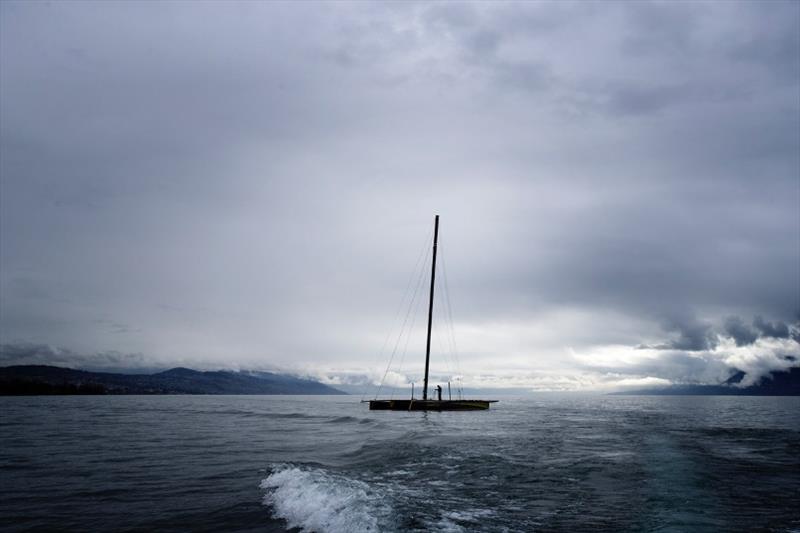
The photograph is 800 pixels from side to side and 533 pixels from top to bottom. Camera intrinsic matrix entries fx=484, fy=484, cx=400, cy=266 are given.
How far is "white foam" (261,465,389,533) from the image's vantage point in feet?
42.2

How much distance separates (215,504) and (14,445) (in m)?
24.8

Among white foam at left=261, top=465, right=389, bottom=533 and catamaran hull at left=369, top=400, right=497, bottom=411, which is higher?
white foam at left=261, top=465, right=389, bottom=533

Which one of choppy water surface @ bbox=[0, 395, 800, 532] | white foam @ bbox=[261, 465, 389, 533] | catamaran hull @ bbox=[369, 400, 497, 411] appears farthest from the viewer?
catamaran hull @ bbox=[369, 400, 497, 411]

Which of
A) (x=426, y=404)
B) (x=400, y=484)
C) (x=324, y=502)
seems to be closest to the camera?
(x=324, y=502)

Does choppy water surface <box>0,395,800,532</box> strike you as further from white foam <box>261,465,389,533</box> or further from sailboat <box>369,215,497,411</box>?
sailboat <box>369,215,497,411</box>

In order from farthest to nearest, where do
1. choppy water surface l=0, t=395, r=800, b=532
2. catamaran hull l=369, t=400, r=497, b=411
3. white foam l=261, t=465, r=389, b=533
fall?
catamaran hull l=369, t=400, r=497, b=411, choppy water surface l=0, t=395, r=800, b=532, white foam l=261, t=465, r=389, b=533

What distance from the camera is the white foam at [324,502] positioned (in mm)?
12875

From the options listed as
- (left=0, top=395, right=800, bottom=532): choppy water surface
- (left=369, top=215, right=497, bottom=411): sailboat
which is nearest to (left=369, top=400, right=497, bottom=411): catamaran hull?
(left=369, top=215, right=497, bottom=411): sailboat

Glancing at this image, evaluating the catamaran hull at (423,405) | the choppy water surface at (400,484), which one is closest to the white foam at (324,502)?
the choppy water surface at (400,484)

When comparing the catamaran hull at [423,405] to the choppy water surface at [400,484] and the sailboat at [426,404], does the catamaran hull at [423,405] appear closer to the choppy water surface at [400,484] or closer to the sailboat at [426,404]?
the sailboat at [426,404]

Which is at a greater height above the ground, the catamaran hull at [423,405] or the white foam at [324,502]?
the white foam at [324,502]

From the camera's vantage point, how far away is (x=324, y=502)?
48.2ft

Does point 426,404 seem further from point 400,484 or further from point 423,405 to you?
point 400,484

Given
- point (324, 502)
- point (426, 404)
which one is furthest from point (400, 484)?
point (426, 404)
